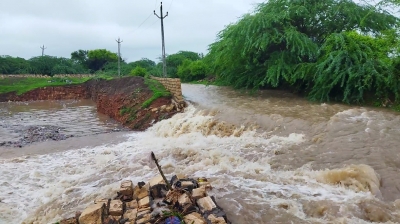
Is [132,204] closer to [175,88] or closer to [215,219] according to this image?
[215,219]

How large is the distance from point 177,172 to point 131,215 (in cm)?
218

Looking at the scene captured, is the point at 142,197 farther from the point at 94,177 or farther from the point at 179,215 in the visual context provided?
the point at 94,177

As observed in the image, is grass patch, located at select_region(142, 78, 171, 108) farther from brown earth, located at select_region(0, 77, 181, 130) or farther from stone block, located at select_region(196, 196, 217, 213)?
stone block, located at select_region(196, 196, 217, 213)

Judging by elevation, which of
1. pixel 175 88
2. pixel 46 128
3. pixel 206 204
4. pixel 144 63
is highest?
pixel 144 63

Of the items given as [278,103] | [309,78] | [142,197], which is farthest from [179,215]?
[309,78]

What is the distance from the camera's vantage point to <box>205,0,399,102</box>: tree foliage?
1038 cm

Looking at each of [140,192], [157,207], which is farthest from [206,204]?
[140,192]

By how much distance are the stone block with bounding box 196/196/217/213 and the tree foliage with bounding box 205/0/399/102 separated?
7836 mm

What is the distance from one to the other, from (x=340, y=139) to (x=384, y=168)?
4.93 ft

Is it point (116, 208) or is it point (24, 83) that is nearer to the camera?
point (116, 208)

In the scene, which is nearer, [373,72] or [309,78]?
[373,72]

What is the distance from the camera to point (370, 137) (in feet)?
22.5

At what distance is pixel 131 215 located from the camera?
4137mm

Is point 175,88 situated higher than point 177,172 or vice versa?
point 175,88
